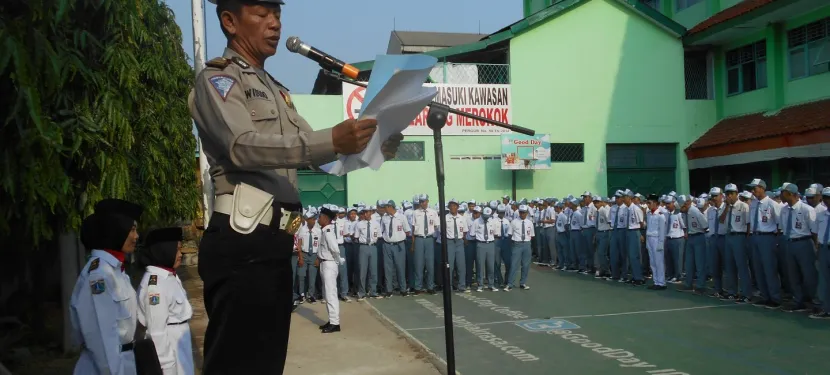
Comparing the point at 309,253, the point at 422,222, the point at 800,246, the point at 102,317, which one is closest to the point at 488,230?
the point at 422,222

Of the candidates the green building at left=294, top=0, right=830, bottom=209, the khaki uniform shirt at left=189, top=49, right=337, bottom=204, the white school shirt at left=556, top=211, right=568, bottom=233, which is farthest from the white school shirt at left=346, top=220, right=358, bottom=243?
the khaki uniform shirt at left=189, top=49, right=337, bottom=204

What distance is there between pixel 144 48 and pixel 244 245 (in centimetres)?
562

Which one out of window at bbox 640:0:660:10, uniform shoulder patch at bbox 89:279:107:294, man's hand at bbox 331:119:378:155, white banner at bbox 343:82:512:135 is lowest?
uniform shoulder patch at bbox 89:279:107:294

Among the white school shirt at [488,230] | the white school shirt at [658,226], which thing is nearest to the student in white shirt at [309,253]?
the white school shirt at [488,230]

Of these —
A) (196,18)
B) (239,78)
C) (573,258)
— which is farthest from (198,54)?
(573,258)

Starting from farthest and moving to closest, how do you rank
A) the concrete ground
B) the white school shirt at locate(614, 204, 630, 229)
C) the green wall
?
the green wall
the white school shirt at locate(614, 204, 630, 229)
the concrete ground

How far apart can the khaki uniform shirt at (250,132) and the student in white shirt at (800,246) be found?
9.91 metres

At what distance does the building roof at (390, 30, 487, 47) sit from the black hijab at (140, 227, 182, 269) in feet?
81.3

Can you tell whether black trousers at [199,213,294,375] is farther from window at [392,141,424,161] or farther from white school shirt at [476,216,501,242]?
window at [392,141,424,161]

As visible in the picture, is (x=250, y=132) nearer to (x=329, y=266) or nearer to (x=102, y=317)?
(x=102, y=317)

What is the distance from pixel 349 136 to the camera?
5.88 ft

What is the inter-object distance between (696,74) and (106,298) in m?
21.8

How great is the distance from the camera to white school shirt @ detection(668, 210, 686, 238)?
43.8 ft

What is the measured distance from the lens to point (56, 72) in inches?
127
